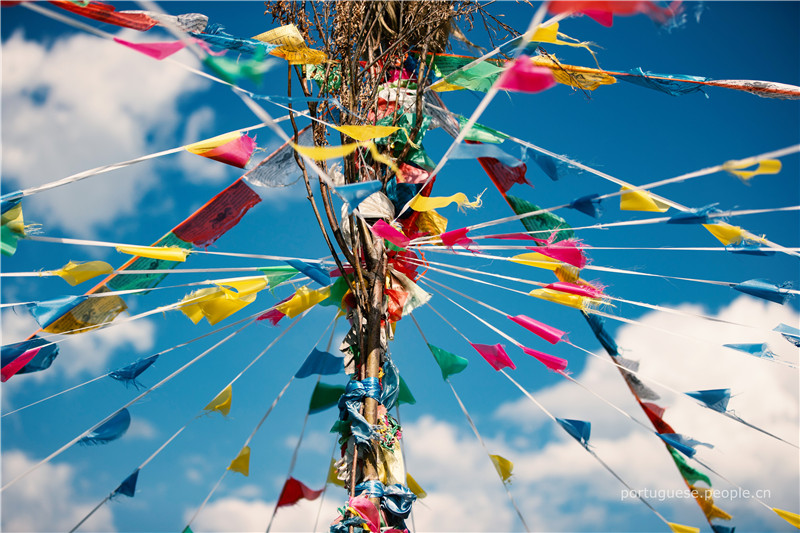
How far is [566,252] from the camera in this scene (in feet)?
11.3

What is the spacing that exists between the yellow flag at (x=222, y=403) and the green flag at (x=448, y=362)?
1591mm

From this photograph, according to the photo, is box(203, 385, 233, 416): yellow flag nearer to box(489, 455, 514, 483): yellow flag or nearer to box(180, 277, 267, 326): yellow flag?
box(180, 277, 267, 326): yellow flag

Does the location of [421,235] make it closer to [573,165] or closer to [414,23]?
→ [573,165]

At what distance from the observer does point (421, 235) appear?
3.85 metres

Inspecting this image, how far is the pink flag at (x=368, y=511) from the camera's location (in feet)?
9.27

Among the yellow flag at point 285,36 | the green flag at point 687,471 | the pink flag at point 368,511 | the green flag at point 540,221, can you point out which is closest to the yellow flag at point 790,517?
the green flag at point 687,471

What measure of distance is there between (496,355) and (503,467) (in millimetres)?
934

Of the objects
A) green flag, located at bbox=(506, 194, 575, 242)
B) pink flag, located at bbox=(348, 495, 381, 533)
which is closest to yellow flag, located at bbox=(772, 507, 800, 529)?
green flag, located at bbox=(506, 194, 575, 242)

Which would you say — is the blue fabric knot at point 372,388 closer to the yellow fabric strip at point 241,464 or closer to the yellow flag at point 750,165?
the yellow fabric strip at point 241,464

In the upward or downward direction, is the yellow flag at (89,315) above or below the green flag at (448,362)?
above

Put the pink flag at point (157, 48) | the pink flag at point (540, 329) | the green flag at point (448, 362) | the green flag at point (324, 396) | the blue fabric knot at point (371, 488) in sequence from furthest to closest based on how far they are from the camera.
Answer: the green flag at point (324, 396) < the green flag at point (448, 362) < the pink flag at point (540, 329) < the blue fabric knot at point (371, 488) < the pink flag at point (157, 48)

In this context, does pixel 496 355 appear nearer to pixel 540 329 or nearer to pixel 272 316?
pixel 540 329

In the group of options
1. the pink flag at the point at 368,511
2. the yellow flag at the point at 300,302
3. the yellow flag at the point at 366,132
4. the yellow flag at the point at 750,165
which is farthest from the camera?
the yellow flag at the point at 300,302

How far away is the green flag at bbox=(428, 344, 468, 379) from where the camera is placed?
3.98 metres
